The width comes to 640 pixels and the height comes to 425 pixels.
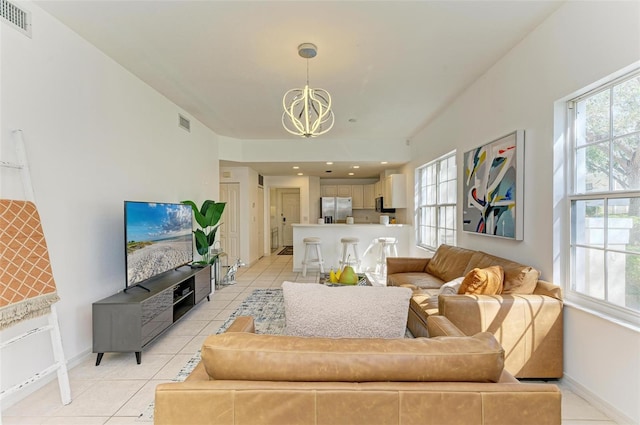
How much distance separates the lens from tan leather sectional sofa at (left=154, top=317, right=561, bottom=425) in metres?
1.00

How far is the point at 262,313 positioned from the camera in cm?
376

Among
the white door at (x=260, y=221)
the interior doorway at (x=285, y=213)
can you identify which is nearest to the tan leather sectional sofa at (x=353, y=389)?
the white door at (x=260, y=221)

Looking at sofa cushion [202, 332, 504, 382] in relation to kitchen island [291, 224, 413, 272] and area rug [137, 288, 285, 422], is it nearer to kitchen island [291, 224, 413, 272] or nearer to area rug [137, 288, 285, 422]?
area rug [137, 288, 285, 422]

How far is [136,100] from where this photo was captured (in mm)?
3404

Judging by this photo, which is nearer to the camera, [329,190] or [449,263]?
[449,263]

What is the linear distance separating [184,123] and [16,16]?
248 centimetres

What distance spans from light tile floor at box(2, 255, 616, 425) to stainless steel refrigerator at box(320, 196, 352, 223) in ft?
18.3

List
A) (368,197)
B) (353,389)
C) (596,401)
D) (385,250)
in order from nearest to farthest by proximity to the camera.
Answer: (353,389), (596,401), (385,250), (368,197)

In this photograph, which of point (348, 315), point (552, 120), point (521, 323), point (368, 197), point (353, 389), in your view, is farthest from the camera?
point (368, 197)

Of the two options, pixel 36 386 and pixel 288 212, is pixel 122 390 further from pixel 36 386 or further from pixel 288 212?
pixel 288 212

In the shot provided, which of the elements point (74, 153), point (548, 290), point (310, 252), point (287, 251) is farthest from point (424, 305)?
point (287, 251)

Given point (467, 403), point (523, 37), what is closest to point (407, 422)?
point (467, 403)

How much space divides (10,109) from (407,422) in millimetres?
2964

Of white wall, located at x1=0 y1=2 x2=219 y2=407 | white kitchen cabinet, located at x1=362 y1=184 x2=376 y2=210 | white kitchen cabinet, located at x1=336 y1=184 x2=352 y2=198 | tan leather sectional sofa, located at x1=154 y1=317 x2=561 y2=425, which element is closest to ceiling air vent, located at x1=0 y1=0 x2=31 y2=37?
white wall, located at x1=0 y1=2 x2=219 y2=407
